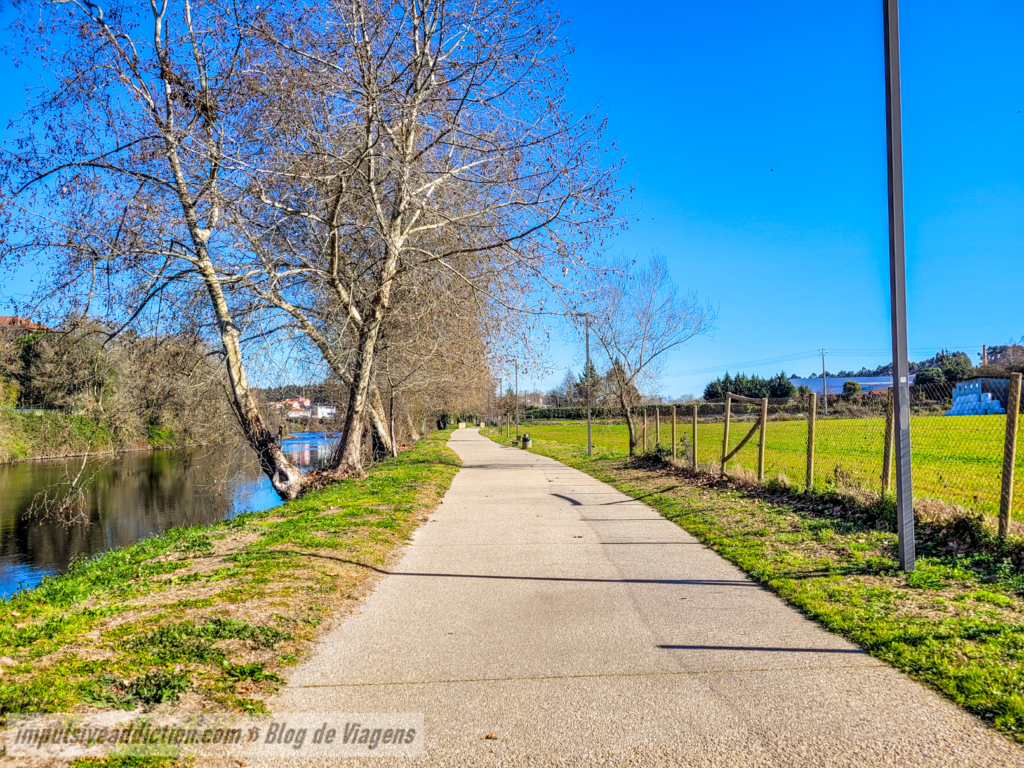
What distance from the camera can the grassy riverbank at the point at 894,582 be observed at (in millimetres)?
4195

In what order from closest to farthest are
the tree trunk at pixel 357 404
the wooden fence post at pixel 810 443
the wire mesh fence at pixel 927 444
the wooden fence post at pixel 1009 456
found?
the wooden fence post at pixel 1009 456 < the wire mesh fence at pixel 927 444 < the wooden fence post at pixel 810 443 < the tree trunk at pixel 357 404

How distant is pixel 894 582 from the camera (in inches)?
249

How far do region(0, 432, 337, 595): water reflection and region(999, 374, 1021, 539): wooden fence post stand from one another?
40.8 feet

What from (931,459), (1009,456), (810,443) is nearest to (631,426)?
(931,459)

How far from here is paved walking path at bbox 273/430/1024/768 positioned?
3357 millimetres

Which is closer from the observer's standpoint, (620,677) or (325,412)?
(620,677)

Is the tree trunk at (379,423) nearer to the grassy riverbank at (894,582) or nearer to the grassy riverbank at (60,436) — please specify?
the grassy riverbank at (60,436)

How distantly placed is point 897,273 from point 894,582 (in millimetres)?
2951

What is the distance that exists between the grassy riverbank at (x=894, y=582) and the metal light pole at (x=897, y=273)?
0.60 meters

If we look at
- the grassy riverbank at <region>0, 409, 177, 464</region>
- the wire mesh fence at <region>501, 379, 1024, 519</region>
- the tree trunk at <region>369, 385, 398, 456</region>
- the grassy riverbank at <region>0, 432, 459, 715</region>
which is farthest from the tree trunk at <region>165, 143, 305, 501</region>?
the wire mesh fence at <region>501, 379, 1024, 519</region>

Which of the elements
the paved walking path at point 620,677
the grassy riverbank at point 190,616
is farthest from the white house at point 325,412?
the paved walking path at point 620,677

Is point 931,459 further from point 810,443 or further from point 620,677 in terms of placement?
point 620,677

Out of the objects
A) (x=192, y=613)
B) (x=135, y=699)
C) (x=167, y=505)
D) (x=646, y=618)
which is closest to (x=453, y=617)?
(x=646, y=618)

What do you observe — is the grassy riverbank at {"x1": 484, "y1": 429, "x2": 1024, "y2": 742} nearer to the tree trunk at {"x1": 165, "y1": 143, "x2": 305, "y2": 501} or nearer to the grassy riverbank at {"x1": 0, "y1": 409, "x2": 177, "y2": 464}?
the tree trunk at {"x1": 165, "y1": 143, "x2": 305, "y2": 501}
